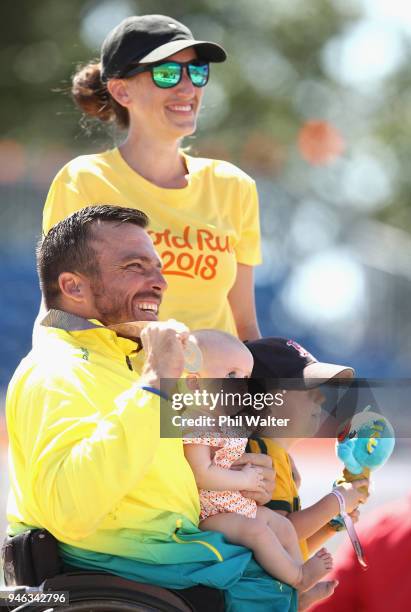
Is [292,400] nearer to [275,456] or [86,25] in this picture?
[275,456]

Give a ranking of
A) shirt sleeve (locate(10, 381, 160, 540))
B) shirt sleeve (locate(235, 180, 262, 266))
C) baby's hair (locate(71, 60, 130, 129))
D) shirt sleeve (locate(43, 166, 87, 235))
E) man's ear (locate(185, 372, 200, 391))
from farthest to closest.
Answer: baby's hair (locate(71, 60, 130, 129)) < shirt sleeve (locate(235, 180, 262, 266)) < shirt sleeve (locate(43, 166, 87, 235)) < man's ear (locate(185, 372, 200, 391)) < shirt sleeve (locate(10, 381, 160, 540))

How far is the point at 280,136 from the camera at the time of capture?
1806 cm

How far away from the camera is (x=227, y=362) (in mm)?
3295

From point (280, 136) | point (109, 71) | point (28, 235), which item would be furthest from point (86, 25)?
point (109, 71)

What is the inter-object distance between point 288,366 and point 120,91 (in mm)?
1059

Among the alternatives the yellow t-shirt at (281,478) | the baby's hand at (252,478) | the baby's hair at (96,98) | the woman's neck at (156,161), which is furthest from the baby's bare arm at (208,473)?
the baby's hair at (96,98)

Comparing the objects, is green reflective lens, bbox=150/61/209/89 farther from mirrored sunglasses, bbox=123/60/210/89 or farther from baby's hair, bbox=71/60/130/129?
baby's hair, bbox=71/60/130/129

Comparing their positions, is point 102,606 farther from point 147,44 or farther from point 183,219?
point 147,44

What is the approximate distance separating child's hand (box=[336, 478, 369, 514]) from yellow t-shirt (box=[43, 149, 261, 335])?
0.64 metres

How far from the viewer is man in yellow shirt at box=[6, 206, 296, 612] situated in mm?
2852

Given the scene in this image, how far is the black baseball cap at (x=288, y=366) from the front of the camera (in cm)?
355

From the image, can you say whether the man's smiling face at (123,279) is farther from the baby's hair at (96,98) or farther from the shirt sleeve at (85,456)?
the baby's hair at (96,98)

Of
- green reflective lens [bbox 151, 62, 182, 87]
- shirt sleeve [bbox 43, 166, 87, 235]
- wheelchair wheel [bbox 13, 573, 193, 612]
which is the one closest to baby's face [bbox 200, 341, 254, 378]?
wheelchair wheel [bbox 13, 573, 193, 612]

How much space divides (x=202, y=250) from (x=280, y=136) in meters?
14.4
